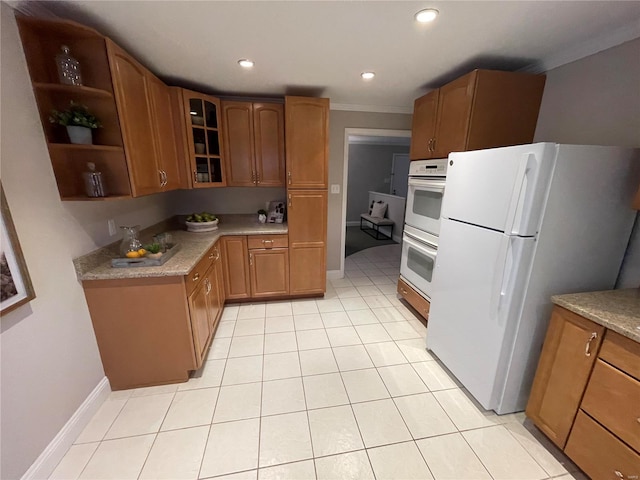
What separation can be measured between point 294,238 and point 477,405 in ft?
6.89

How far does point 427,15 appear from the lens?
4.39 feet

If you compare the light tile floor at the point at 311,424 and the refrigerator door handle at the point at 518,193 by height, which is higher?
the refrigerator door handle at the point at 518,193

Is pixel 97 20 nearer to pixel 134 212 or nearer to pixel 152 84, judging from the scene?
pixel 152 84

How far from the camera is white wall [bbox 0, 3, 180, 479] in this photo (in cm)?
116

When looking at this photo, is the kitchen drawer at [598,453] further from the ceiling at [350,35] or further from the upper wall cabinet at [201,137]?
the upper wall cabinet at [201,137]

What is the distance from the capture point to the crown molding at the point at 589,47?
1445mm

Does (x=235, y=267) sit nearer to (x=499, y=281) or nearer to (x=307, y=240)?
(x=307, y=240)

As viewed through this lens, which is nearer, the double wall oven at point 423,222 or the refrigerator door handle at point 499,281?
the refrigerator door handle at point 499,281

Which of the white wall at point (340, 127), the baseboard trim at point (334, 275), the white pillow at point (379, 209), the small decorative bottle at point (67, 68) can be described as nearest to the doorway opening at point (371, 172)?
the white pillow at point (379, 209)

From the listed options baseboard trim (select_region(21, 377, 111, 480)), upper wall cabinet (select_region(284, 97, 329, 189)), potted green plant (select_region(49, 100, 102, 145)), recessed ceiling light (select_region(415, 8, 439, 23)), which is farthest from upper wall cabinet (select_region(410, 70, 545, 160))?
baseboard trim (select_region(21, 377, 111, 480))

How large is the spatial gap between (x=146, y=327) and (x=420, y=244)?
233cm

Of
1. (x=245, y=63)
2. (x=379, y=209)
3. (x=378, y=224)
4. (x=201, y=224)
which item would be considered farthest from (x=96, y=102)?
(x=379, y=209)

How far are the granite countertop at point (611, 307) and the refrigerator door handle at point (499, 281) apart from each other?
24 centimetres

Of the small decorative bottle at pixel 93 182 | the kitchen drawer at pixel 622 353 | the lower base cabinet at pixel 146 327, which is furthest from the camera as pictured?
the lower base cabinet at pixel 146 327
